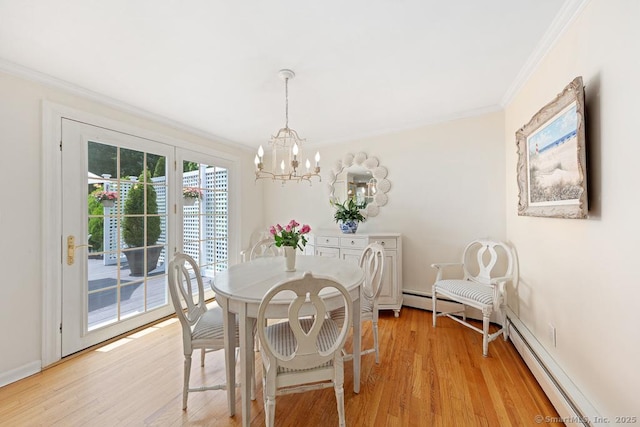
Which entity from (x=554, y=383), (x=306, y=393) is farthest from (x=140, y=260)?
(x=554, y=383)

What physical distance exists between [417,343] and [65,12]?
343 cm

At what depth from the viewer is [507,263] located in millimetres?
2730

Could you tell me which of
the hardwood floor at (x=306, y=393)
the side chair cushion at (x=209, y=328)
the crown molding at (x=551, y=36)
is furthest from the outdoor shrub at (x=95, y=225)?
the crown molding at (x=551, y=36)

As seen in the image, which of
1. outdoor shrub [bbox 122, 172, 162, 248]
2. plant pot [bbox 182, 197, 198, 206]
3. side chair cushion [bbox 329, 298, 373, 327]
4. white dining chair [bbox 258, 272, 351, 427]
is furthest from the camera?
plant pot [bbox 182, 197, 198, 206]

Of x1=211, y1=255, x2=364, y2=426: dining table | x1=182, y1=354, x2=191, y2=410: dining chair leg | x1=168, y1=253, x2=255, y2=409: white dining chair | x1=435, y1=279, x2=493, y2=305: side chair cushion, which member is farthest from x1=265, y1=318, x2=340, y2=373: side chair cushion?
x1=435, y1=279, x2=493, y2=305: side chair cushion

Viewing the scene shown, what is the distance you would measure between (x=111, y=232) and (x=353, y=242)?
2586 millimetres

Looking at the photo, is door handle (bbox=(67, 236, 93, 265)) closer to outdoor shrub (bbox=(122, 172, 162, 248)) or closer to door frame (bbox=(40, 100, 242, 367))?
door frame (bbox=(40, 100, 242, 367))

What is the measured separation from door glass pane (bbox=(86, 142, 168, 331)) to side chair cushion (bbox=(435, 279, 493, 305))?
316cm

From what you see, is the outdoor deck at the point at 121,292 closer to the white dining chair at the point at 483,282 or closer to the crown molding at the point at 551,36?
the white dining chair at the point at 483,282

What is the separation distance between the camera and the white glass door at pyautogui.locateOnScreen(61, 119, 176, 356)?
2238 mm

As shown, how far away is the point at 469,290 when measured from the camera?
2432 millimetres

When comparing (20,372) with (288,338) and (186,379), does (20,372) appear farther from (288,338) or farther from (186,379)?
(288,338)

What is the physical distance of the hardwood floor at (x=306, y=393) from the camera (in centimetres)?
155

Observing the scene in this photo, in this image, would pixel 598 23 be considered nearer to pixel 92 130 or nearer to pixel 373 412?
pixel 373 412
